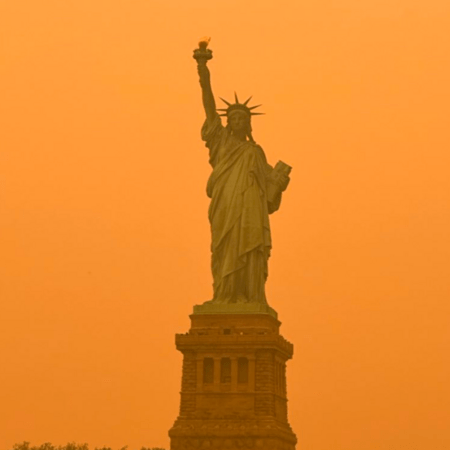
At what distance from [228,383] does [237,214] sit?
567 cm

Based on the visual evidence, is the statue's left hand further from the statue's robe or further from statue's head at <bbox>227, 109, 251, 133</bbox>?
statue's head at <bbox>227, 109, 251, 133</bbox>

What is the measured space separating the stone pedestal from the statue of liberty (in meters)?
1.18

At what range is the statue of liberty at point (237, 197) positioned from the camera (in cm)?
6066

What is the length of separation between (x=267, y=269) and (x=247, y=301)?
1708mm

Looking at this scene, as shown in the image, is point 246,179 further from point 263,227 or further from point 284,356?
point 284,356

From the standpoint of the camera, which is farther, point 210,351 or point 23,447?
point 23,447

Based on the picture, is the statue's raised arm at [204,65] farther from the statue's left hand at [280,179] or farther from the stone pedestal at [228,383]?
the stone pedestal at [228,383]

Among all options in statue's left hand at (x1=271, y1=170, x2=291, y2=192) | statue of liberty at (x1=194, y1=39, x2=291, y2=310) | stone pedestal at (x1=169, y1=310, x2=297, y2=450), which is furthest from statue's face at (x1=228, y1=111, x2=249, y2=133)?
stone pedestal at (x1=169, y1=310, x2=297, y2=450)

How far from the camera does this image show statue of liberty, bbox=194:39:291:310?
60.7 meters

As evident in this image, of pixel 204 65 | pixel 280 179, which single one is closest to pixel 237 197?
pixel 280 179

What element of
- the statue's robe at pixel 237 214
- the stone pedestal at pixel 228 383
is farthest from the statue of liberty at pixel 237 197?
the stone pedestal at pixel 228 383

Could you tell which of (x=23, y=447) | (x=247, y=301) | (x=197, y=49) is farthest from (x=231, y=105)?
(x=23, y=447)

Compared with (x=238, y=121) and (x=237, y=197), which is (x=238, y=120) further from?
(x=237, y=197)

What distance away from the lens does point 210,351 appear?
195ft
